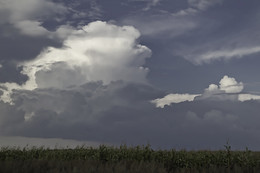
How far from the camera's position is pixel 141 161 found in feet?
48.4

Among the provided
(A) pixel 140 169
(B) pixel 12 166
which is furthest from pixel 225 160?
(B) pixel 12 166

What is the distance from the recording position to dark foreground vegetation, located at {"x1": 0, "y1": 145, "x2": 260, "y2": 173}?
13859 mm

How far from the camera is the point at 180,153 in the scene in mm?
18906

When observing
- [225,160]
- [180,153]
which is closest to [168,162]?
[180,153]

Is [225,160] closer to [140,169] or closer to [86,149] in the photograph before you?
[140,169]

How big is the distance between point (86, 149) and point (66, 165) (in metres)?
8.45

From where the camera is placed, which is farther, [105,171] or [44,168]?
[44,168]

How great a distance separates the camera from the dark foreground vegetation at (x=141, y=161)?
1386cm

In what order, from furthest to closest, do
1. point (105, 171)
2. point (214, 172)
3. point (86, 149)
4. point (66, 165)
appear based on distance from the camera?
point (86, 149) → point (66, 165) → point (214, 172) → point (105, 171)

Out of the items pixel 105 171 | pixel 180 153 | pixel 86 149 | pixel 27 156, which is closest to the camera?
pixel 105 171

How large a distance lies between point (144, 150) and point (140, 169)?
682 centimetres

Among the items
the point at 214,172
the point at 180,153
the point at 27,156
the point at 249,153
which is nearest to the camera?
the point at 214,172

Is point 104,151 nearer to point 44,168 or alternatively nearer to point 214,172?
point 44,168

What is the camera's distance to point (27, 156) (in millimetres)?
20391
